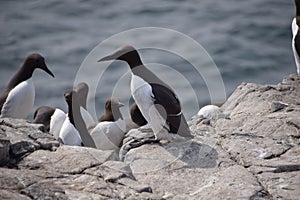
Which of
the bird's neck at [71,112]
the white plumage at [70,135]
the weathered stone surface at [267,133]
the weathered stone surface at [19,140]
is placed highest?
the weathered stone surface at [19,140]

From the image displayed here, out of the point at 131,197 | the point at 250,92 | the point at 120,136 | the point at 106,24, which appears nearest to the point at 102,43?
the point at 106,24

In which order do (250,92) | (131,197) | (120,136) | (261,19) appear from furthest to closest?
(261,19), (120,136), (250,92), (131,197)

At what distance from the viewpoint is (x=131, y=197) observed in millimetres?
5691

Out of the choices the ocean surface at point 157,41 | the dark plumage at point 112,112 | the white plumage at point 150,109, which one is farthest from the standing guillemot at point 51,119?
the ocean surface at point 157,41

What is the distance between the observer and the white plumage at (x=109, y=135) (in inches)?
360

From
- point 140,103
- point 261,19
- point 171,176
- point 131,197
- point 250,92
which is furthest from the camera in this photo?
point 261,19

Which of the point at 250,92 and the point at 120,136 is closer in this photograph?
the point at 250,92

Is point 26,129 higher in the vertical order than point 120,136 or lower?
higher

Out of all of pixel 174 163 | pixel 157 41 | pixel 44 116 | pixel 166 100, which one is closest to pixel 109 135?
pixel 44 116

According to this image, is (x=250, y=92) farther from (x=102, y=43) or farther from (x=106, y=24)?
(x=106, y=24)

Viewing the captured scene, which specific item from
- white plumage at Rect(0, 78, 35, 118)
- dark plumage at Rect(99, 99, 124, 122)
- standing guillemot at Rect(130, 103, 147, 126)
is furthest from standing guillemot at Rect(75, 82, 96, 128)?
standing guillemot at Rect(130, 103, 147, 126)

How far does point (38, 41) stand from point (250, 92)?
345 inches

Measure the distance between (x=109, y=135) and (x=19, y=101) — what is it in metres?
1.30

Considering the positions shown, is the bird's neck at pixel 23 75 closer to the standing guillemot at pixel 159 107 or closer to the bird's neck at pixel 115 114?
the bird's neck at pixel 115 114
